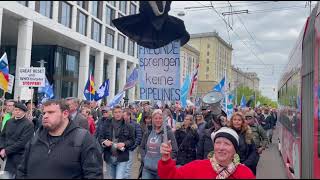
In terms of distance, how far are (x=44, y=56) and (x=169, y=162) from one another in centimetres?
4528

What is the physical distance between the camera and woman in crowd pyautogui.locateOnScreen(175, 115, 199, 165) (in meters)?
7.91

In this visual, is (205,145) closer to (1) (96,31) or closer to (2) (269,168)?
(2) (269,168)

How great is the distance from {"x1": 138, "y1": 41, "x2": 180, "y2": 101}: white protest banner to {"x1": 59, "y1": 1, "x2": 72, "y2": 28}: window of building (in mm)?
33616

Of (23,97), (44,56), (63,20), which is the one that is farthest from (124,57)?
(23,97)

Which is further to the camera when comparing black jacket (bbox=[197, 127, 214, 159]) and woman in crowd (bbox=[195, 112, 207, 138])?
woman in crowd (bbox=[195, 112, 207, 138])

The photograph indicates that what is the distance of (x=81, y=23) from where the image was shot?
43.1m

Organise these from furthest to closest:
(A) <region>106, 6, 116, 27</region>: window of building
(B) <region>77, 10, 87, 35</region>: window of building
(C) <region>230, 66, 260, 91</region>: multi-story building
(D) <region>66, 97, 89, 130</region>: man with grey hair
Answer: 1. (C) <region>230, 66, 260, 91</region>: multi-story building
2. (A) <region>106, 6, 116, 27</region>: window of building
3. (B) <region>77, 10, 87, 35</region>: window of building
4. (D) <region>66, 97, 89, 130</region>: man with grey hair

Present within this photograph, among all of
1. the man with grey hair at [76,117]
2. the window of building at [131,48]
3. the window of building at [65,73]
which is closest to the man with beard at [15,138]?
the man with grey hair at [76,117]

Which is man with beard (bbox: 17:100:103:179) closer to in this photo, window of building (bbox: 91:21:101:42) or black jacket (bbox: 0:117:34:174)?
black jacket (bbox: 0:117:34:174)

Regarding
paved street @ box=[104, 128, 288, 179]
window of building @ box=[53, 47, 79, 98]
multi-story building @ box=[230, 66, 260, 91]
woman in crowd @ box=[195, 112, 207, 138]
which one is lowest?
paved street @ box=[104, 128, 288, 179]

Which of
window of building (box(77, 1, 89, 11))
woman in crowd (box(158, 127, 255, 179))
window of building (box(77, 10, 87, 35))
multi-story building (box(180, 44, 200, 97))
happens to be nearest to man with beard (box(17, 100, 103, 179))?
woman in crowd (box(158, 127, 255, 179))

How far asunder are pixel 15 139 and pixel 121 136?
186cm

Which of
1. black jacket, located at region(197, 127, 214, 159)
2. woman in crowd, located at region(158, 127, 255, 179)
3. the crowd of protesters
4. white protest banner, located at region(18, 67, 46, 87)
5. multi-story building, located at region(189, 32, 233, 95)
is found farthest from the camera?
multi-story building, located at region(189, 32, 233, 95)

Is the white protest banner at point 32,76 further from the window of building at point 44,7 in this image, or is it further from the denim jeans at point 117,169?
the window of building at point 44,7
